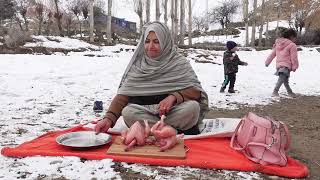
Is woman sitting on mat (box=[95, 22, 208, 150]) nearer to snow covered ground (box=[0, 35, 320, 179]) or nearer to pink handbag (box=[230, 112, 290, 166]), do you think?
pink handbag (box=[230, 112, 290, 166])

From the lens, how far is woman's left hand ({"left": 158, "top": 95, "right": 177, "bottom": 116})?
3728 millimetres

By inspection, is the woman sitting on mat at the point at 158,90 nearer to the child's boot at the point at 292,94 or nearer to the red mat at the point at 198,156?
the red mat at the point at 198,156

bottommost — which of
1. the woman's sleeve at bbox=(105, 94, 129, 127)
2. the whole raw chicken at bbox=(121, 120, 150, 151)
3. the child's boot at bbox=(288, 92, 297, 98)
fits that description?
the child's boot at bbox=(288, 92, 297, 98)

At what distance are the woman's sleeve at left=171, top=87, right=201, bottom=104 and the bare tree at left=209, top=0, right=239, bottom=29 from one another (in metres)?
35.3

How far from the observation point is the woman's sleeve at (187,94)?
3855 millimetres

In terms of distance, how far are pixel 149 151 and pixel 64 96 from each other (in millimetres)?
3598

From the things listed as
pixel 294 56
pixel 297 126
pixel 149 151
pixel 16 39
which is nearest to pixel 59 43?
pixel 16 39

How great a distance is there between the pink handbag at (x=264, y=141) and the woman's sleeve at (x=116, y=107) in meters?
1.13

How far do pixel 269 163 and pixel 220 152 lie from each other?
441mm

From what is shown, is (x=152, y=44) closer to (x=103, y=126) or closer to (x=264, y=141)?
(x=103, y=126)

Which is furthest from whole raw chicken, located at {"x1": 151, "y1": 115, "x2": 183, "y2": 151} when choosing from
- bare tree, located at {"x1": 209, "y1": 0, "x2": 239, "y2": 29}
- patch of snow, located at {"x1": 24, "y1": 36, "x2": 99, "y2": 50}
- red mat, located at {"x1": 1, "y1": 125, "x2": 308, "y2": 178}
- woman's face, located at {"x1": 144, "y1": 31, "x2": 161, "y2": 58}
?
bare tree, located at {"x1": 209, "y1": 0, "x2": 239, "y2": 29}

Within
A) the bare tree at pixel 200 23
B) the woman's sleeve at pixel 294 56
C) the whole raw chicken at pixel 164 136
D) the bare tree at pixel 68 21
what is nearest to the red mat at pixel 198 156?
the whole raw chicken at pixel 164 136

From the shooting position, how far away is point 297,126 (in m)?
5.30

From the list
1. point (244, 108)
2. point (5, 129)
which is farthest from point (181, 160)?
point (244, 108)
